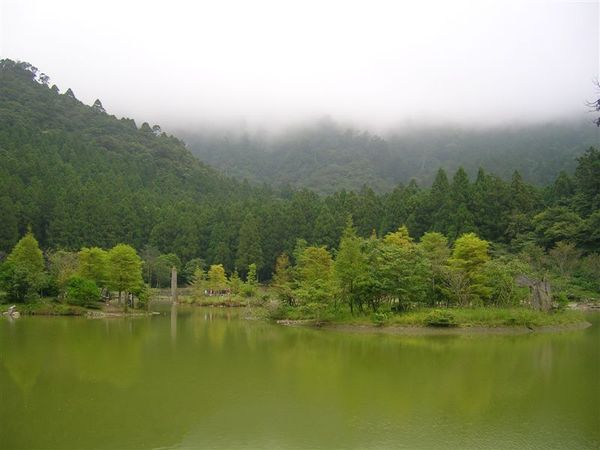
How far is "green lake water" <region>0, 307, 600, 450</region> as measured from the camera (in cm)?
1030

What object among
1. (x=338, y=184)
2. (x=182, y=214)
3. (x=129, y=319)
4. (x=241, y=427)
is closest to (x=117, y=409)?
(x=241, y=427)

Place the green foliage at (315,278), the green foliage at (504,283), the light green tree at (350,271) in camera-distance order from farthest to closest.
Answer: the green foliage at (315,278)
the light green tree at (350,271)
the green foliage at (504,283)

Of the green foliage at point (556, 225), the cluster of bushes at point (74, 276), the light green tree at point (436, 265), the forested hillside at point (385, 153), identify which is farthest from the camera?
the forested hillside at point (385, 153)

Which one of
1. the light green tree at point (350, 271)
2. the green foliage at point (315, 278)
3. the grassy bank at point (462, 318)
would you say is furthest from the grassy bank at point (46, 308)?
the light green tree at point (350, 271)

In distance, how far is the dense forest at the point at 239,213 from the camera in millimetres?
48969

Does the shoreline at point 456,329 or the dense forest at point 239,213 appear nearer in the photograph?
the shoreline at point 456,329

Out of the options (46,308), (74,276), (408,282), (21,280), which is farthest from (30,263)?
(408,282)

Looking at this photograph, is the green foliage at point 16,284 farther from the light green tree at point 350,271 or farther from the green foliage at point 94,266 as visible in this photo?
the light green tree at point 350,271

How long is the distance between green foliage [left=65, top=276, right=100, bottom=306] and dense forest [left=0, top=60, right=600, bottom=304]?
1628cm

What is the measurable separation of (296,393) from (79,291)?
26.2m

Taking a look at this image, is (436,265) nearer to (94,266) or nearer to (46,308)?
(46,308)

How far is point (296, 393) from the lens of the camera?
13953 mm

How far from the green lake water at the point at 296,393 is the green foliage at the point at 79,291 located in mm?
11363

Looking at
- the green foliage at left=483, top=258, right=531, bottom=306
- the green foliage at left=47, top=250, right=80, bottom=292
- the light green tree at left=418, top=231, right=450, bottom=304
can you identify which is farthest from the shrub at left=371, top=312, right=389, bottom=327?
the green foliage at left=47, top=250, right=80, bottom=292
